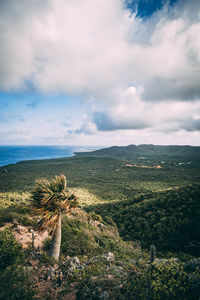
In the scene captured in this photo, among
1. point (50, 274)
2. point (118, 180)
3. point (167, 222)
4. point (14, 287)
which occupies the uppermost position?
point (14, 287)

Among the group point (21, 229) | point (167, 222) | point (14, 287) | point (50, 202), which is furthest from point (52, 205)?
point (167, 222)

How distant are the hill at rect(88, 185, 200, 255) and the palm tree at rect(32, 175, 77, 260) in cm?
806

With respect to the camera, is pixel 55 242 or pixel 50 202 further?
pixel 55 242

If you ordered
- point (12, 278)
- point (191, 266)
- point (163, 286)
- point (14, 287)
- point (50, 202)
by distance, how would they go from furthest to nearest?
1. point (50, 202)
2. point (191, 266)
3. point (163, 286)
4. point (12, 278)
5. point (14, 287)

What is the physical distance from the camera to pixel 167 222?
11.2 m

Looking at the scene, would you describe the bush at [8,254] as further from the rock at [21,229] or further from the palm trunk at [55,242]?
the rock at [21,229]

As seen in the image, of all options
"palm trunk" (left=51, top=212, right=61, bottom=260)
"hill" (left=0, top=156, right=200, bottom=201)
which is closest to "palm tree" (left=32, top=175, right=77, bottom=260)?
"palm trunk" (left=51, top=212, right=61, bottom=260)

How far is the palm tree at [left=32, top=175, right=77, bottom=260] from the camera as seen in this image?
192 inches

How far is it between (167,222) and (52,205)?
36.4ft

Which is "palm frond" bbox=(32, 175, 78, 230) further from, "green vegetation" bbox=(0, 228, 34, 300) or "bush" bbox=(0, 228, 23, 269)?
"green vegetation" bbox=(0, 228, 34, 300)

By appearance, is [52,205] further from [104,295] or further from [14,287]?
[104,295]

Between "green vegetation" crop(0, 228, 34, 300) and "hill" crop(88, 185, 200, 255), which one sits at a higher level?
"green vegetation" crop(0, 228, 34, 300)

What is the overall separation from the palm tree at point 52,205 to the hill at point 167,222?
806cm

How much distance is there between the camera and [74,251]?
647cm
